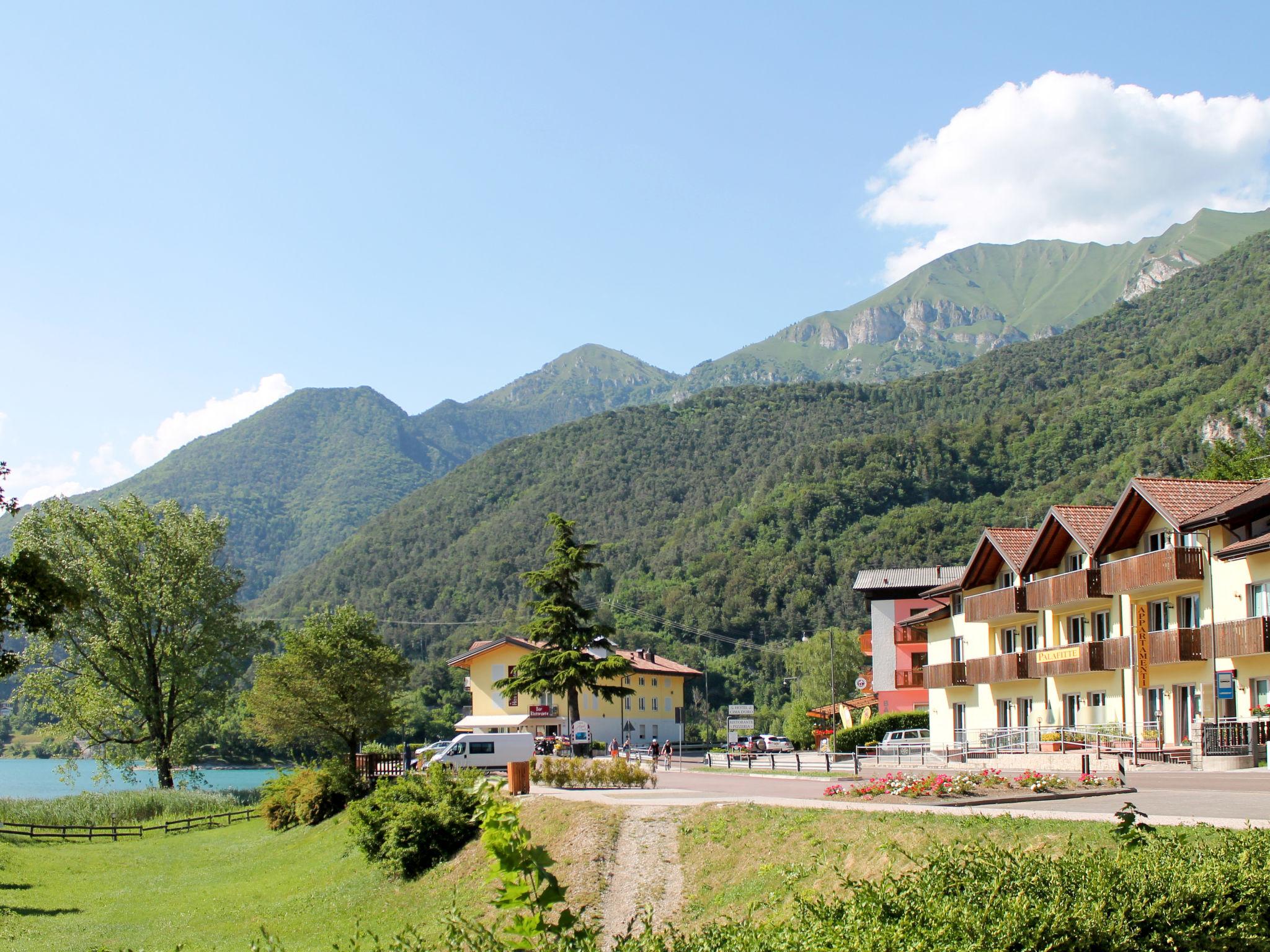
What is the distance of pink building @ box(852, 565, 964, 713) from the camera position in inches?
2931

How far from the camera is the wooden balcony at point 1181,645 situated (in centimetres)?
3503

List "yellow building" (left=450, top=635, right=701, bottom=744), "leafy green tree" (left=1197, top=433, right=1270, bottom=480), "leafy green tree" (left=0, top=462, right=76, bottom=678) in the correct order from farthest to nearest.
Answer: "yellow building" (left=450, top=635, right=701, bottom=744), "leafy green tree" (left=1197, top=433, right=1270, bottom=480), "leafy green tree" (left=0, top=462, right=76, bottom=678)

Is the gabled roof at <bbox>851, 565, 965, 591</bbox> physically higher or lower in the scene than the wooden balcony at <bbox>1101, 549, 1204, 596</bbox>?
higher

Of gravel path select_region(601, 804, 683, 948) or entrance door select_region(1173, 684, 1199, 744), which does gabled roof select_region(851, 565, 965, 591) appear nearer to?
entrance door select_region(1173, 684, 1199, 744)

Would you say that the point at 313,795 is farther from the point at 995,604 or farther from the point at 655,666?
the point at 655,666

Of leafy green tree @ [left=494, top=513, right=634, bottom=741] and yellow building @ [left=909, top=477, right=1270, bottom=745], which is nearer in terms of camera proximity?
yellow building @ [left=909, top=477, right=1270, bottom=745]

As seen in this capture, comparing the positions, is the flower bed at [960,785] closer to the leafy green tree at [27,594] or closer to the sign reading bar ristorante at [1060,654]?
the leafy green tree at [27,594]

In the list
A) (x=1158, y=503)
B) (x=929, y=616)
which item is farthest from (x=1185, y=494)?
(x=929, y=616)

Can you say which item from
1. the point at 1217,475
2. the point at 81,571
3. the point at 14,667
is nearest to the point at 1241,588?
the point at 14,667

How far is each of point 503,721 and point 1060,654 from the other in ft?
145

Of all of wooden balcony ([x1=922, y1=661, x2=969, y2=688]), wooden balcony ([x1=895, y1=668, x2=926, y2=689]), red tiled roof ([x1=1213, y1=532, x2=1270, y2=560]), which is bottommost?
wooden balcony ([x1=895, y1=668, x2=926, y2=689])

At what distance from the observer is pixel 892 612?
7850 centimetres

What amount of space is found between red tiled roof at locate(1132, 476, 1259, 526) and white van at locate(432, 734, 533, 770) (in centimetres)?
2516

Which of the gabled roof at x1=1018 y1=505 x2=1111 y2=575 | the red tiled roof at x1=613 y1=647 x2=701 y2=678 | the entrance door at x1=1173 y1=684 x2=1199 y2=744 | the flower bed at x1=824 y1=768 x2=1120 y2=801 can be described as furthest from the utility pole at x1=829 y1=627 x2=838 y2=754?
the flower bed at x1=824 y1=768 x2=1120 y2=801
